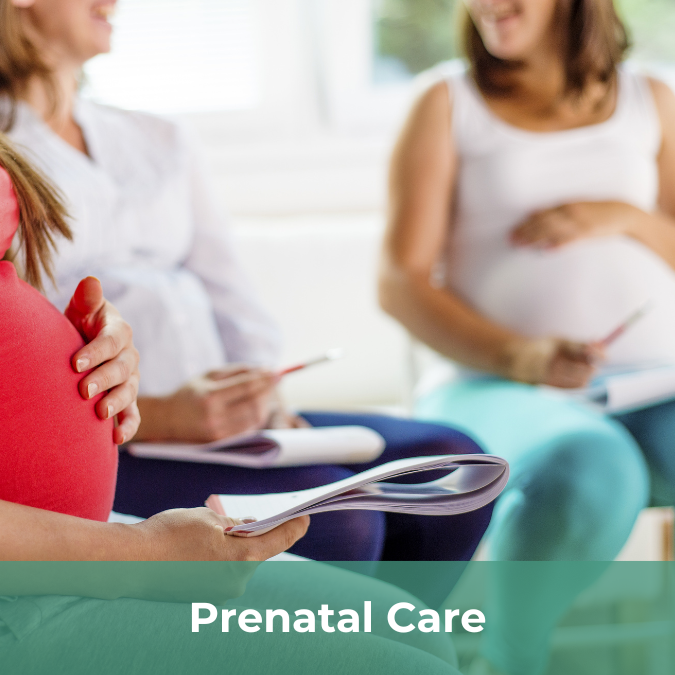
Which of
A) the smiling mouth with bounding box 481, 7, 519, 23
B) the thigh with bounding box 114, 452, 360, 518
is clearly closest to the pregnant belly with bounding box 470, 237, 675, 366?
the smiling mouth with bounding box 481, 7, 519, 23

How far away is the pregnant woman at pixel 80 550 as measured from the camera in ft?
1.62

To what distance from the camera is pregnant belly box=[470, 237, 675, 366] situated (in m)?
1.23

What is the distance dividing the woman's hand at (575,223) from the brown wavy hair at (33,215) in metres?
0.81

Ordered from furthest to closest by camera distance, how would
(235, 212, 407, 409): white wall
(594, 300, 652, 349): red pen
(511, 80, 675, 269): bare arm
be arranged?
(235, 212, 407, 409): white wall → (511, 80, 675, 269): bare arm → (594, 300, 652, 349): red pen

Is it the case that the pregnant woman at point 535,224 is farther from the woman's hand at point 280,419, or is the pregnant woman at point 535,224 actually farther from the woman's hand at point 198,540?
the woman's hand at point 198,540

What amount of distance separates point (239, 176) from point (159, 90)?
0.46 m

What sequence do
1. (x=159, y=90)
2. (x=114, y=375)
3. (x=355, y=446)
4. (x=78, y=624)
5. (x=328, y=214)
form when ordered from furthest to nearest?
(x=159, y=90)
(x=328, y=214)
(x=355, y=446)
(x=114, y=375)
(x=78, y=624)

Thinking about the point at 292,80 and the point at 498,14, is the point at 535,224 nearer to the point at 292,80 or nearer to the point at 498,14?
the point at 498,14

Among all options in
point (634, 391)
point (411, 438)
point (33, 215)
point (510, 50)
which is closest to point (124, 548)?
point (33, 215)

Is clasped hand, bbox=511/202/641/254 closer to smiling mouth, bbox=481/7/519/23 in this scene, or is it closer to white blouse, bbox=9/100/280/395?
smiling mouth, bbox=481/7/519/23

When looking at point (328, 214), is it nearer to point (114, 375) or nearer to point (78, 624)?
point (114, 375)

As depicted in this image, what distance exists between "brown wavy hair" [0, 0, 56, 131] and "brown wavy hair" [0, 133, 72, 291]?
1.26ft

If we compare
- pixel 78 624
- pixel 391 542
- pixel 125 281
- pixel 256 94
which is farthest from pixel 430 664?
pixel 256 94

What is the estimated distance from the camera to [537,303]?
4.10 feet
